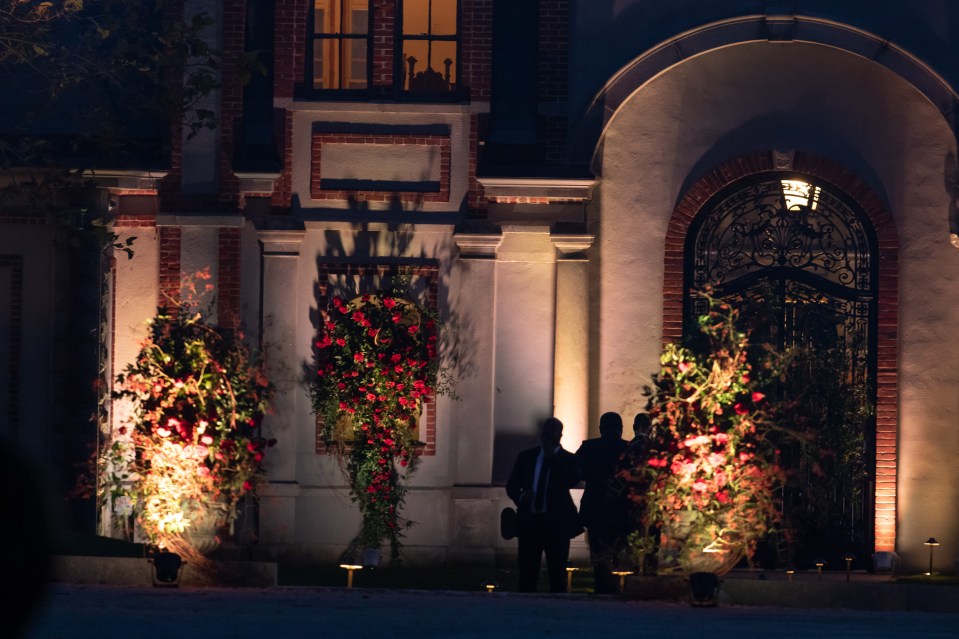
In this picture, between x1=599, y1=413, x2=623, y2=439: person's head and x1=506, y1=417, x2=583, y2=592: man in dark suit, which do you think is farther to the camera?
x1=599, y1=413, x2=623, y2=439: person's head

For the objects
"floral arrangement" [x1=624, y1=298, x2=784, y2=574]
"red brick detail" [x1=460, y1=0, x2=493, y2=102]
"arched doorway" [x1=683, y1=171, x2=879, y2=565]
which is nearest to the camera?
"floral arrangement" [x1=624, y1=298, x2=784, y2=574]

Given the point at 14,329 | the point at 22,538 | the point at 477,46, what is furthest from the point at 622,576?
the point at 14,329

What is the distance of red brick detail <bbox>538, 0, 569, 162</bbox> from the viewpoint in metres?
17.5

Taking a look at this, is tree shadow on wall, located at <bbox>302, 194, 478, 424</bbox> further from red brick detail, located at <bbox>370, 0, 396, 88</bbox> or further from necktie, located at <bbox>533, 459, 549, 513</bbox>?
necktie, located at <bbox>533, 459, 549, 513</bbox>

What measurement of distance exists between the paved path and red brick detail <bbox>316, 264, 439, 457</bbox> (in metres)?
4.36

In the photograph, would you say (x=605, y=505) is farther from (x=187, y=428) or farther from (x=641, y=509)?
(x=187, y=428)

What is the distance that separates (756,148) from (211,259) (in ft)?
18.6

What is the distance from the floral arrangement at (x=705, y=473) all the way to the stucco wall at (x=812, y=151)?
4239 mm

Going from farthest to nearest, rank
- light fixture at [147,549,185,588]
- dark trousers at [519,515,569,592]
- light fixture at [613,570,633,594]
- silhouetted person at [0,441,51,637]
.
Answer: dark trousers at [519,515,569,592] < light fixture at [147,549,185,588] < light fixture at [613,570,633,594] < silhouetted person at [0,441,51,637]

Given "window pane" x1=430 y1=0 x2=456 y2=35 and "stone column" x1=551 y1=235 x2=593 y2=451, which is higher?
"window pane" x1=430 y1=0 x2=456 y2=35

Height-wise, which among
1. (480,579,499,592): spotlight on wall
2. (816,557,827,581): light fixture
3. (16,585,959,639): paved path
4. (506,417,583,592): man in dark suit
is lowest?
(480,579,499,592): spotlight on wall

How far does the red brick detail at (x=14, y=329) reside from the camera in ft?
57.9

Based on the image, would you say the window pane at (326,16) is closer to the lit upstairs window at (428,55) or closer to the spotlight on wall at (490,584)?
the lit upstairs window at (428,55)

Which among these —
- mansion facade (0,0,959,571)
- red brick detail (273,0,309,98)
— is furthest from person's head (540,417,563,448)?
red brick detail (273,0,309,98)
